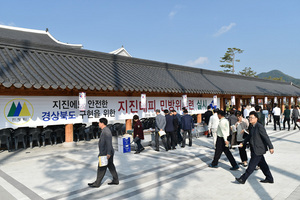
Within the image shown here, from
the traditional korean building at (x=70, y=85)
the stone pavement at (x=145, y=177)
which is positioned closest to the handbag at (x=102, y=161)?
the stone pavement at (x=145, y=177)

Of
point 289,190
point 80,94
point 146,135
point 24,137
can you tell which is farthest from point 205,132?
point 24,137

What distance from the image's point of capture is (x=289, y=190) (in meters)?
5.06

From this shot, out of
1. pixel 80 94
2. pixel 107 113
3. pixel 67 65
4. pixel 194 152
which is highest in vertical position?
pixel 67 65

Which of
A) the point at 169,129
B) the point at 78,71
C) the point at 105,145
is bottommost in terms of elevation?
the point at 169,129

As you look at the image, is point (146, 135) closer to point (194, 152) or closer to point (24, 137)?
point (194, 152)

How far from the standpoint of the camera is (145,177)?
6238mm

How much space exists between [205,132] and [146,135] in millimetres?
4793

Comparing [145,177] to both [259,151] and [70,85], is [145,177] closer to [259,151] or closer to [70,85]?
[259,151]

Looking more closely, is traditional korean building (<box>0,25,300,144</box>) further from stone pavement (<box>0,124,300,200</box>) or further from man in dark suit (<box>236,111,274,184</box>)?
man in dark suit (<box>236,111,274,184</box>)

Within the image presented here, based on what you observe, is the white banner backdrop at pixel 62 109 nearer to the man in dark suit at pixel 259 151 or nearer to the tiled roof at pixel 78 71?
the tiled roof at pixel 78 71

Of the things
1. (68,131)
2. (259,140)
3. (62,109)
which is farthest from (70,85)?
(259,140)

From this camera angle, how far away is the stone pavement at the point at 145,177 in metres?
5.02

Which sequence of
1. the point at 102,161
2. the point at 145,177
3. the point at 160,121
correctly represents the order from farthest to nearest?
A: the point at 160,121
the point at 145,177
the point at 102,161

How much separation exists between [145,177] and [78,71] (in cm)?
670
